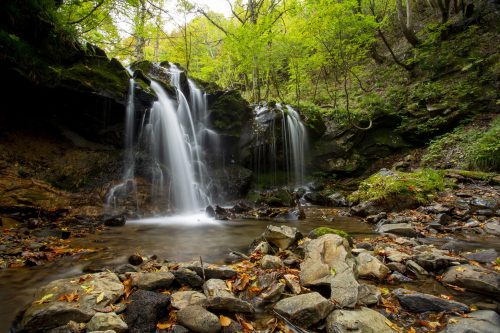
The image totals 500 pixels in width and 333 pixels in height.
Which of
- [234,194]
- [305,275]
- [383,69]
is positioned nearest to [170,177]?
[234,194]

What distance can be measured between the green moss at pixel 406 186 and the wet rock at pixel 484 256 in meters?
3.66

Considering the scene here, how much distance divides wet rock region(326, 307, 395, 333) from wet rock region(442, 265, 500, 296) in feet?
4.07

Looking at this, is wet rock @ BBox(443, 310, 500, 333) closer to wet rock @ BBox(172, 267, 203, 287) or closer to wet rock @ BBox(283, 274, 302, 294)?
wet rock @ BBox(283, 274, 302, 294)

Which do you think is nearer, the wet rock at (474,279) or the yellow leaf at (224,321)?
the yellow leaf at (224,321)

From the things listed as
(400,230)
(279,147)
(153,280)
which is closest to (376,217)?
(400,230)

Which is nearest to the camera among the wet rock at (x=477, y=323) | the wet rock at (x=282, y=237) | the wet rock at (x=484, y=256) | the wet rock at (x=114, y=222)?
the wet rock at (x=477, y=323)

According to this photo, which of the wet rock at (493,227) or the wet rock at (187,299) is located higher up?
the wet rock at (493,227)

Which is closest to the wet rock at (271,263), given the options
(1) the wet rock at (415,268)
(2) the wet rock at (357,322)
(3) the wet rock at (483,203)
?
(2) the wet rock at (357,322)

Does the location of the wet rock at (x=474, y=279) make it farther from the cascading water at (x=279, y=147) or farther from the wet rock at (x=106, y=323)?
the cascading water at (x=279, y=147)

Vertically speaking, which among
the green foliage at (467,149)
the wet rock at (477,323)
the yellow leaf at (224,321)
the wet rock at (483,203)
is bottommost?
the wet rock at (477,323)

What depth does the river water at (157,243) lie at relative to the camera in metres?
3.27

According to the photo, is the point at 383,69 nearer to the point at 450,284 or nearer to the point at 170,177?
the point at 170,177

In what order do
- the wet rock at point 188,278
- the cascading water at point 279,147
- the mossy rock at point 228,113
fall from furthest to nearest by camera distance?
the cascading water at point 279,147 → the mossy rock at point 228,113 → the wet rock at point 188,278

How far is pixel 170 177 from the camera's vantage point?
10.3 meters
